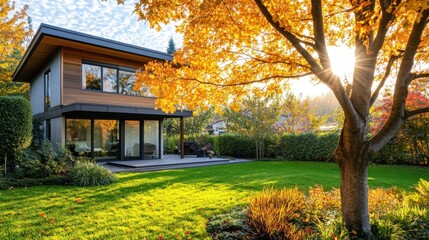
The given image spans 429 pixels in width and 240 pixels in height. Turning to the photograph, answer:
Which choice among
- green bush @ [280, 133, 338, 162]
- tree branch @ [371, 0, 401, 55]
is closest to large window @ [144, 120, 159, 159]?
green bush @ [280, 133, 338, 162]

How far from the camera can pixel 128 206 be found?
5652mm

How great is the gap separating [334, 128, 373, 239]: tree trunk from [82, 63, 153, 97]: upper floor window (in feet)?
32.4

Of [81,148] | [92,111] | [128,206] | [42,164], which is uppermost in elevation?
[92,111]

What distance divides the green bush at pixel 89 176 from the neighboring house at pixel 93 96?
11.3ft

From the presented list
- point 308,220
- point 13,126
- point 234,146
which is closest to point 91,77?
point 13,126

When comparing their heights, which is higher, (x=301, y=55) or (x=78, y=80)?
(x=78, y=80)

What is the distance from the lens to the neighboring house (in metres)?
11.7

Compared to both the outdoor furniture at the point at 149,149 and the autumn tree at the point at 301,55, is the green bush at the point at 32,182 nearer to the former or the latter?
the autumn tree at the point at 301,55

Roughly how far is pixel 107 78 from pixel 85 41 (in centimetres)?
238

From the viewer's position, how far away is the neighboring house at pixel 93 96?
1173 centimetres

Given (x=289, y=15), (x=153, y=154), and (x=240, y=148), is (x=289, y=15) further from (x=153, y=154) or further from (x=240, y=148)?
(x=240, y=148)

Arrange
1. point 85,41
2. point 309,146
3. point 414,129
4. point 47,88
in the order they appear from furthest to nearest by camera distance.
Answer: point 309,146, point 47,88, point 414,129, point 85,41

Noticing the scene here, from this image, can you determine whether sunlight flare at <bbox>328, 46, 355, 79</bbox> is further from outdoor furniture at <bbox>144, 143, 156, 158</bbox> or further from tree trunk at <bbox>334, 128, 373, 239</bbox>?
outdoor furniture at <bbox>144, 143, 156, 158</bbox>

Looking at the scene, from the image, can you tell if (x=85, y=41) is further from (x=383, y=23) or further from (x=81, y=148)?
(x=383, y=23)
